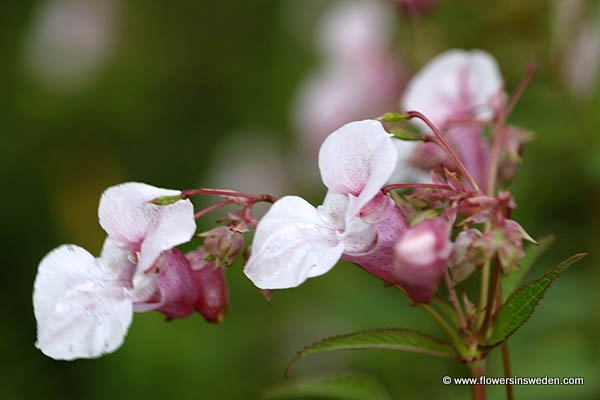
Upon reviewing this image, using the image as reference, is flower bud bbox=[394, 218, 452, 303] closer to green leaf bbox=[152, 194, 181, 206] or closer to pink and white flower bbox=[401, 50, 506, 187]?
green leaf bbox=[152, 194, 181, 206]

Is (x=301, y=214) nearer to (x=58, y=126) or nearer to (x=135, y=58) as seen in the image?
(x=58, y=126)

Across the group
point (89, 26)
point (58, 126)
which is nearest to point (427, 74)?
point (58, 126)

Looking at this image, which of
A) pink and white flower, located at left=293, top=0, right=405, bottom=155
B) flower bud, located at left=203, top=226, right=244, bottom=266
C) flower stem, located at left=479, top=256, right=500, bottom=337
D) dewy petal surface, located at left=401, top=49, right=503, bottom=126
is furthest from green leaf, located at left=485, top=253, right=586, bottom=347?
pink and white flower, located at left=293, top=0, right=405, bottom=155

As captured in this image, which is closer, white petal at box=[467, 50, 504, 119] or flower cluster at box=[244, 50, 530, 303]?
flower cluster at box=[244, 50, 530, 303]

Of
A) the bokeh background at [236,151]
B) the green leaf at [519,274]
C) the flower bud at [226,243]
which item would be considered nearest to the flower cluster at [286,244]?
the flower bud at [226,243]

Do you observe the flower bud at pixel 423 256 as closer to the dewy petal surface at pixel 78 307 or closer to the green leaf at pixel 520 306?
the green leaf at pixel 520 306

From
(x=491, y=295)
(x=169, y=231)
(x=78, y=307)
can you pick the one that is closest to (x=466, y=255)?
(x=491, y=295)
